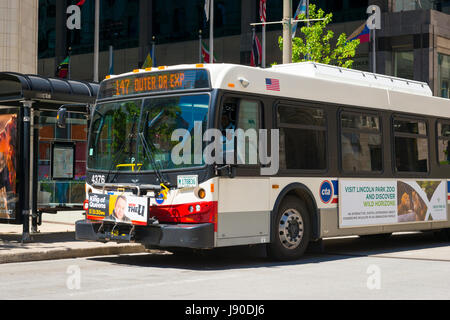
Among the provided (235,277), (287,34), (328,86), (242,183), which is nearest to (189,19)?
(287,34)

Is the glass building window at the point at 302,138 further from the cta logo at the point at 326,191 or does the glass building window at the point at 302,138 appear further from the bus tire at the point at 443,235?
the bus tire at the point at 443,235

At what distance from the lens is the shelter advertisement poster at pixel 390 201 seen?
12.9 metres

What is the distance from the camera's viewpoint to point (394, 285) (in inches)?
347

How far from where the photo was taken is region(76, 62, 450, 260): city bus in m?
10.5

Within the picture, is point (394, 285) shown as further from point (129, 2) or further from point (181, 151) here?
point (129, 2)

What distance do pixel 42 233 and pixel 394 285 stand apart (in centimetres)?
857

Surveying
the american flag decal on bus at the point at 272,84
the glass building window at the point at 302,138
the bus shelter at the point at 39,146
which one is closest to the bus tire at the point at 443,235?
the glass building window at the point at 302,138

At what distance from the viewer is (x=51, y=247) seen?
12406mm

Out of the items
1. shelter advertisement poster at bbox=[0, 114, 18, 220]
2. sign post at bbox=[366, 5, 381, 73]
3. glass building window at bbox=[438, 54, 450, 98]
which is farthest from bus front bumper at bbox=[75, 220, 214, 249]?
glass building window at bbox=[438, 54, 450, 98]

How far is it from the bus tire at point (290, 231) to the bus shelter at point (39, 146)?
3901mm

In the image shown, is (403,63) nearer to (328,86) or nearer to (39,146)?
(39,146)

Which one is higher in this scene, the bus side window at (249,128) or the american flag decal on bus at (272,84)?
the american flag decal on bus at (272,84)
